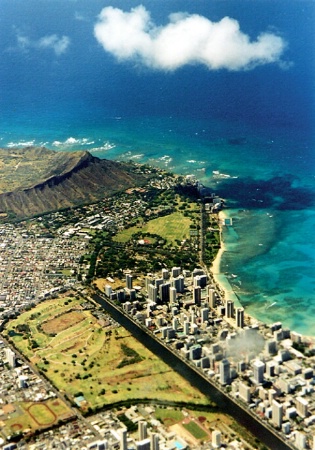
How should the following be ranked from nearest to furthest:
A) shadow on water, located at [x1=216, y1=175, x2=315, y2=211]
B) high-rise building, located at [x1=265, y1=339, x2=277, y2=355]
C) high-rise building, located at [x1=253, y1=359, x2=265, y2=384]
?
high-rise building, located at [x1=253, y1=359, x2=265, y2=384], high-rise building, located at [x1=265, y1=339, x2=277, y2=355], shadow on water, located at [x1=216, y1=175, x2=315, y2=211]

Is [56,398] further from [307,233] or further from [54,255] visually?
[307,233]

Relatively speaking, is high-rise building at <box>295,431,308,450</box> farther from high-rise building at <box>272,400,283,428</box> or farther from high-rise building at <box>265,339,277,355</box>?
high-rise building at <box>265,339,277,355</box>

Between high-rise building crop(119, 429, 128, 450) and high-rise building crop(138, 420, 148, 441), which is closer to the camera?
high-rise building crop(119, 429, 128, 450)

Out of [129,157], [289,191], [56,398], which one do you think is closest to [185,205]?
[289,191]

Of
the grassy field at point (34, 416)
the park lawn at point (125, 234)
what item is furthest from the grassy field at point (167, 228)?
the grassy field at point (34, 416)

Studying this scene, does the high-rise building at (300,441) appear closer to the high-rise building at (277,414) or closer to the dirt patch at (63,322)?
the high-rise building at (277,414)

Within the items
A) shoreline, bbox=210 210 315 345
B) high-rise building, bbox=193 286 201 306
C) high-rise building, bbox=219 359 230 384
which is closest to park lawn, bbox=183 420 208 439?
high-rise building, bbox=219 359 230 384

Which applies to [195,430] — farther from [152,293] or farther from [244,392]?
[152,293]
